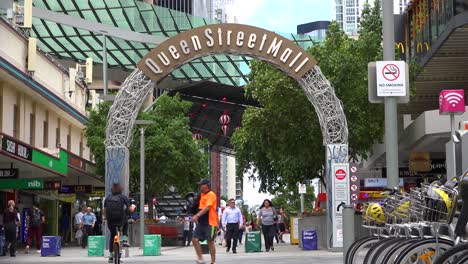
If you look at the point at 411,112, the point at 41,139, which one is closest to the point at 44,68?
the point at 41,139

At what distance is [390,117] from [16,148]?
47.2 ft

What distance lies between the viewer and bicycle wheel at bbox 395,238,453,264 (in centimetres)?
862

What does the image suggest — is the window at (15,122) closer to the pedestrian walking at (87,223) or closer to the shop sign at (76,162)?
the shop sign at (76,162)

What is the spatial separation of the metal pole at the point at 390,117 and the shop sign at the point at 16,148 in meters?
13.2

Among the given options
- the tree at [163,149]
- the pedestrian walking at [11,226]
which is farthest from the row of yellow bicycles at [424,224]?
the tree at [163,149]

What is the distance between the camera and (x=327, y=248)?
85.7ft

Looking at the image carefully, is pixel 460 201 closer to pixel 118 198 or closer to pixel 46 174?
pixel 118 198

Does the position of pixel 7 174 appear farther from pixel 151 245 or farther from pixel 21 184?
pixel 151 245

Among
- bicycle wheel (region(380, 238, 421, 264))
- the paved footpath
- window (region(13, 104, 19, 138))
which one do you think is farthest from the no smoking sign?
window (region(13, 104, 19, 138))

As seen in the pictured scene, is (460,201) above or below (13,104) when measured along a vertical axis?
below

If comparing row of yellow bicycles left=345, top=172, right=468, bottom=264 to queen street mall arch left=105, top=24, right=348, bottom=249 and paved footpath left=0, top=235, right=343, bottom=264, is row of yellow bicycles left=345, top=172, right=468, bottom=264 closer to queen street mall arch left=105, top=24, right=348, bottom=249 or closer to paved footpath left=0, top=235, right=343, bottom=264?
paved footpath left=0, top=235, right=343, bottom=264

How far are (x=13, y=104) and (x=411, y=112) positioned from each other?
21.9 metres

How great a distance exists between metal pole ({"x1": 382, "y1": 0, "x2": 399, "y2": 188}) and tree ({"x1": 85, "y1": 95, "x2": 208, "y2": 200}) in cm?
2795

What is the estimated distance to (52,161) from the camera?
31.1 meters
